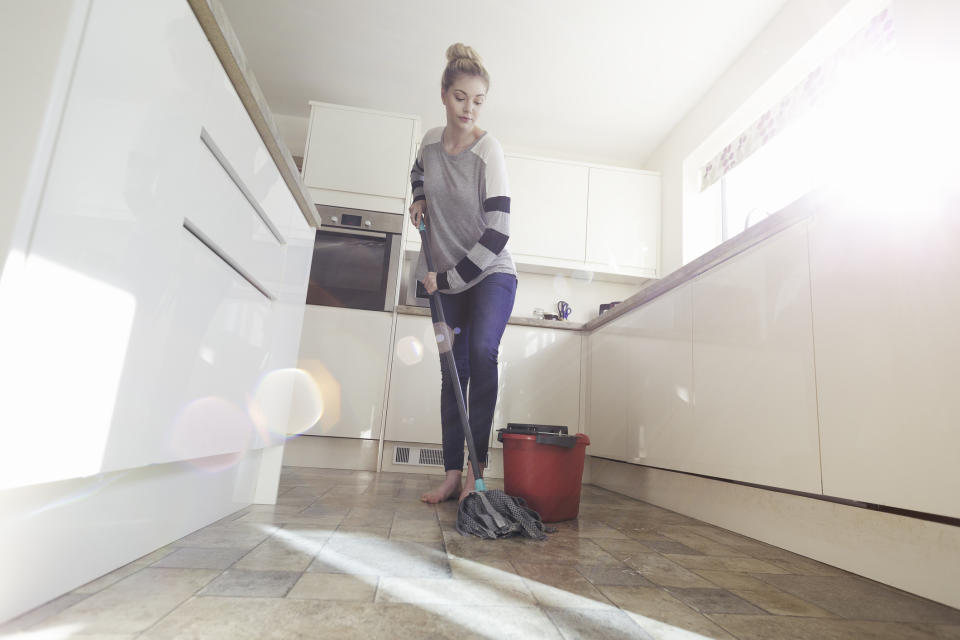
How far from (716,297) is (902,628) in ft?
3.51

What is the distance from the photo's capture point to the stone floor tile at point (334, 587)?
79 cm

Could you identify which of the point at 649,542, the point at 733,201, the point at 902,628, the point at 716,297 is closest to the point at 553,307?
the point at 733,201

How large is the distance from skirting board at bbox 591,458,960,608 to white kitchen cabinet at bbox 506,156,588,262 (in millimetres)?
1874

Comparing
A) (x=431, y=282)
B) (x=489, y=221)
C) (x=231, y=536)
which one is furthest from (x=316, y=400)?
(x=231, y=536)

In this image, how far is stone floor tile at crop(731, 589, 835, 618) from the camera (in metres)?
0.85

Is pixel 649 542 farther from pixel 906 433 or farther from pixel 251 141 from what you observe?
pixel 251 141

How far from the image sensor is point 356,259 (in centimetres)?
Answer: 306

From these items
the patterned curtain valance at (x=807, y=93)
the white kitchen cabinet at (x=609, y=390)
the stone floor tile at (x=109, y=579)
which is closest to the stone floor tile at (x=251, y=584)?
the stone floor tile at (x=109, y=579)

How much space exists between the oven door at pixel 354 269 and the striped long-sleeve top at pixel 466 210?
105 cm

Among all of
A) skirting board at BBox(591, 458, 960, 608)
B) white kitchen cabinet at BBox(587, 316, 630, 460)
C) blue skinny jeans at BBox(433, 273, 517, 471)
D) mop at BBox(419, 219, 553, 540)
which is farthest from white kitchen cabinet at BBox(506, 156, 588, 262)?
mop at BBox(419, 219, 553, 540)

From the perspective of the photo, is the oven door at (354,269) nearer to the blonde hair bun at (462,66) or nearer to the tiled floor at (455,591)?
the blonde hair bun at (462,66)

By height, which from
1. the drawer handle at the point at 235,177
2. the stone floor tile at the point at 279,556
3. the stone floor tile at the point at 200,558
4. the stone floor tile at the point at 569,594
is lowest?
the stone floor tile at the point at 200,558

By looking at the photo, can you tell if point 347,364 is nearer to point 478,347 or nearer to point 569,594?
point 478,347

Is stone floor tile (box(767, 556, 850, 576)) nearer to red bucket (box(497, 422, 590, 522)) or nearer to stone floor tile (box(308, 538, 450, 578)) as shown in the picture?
red bucket (box(497, 422, 590, 522))
